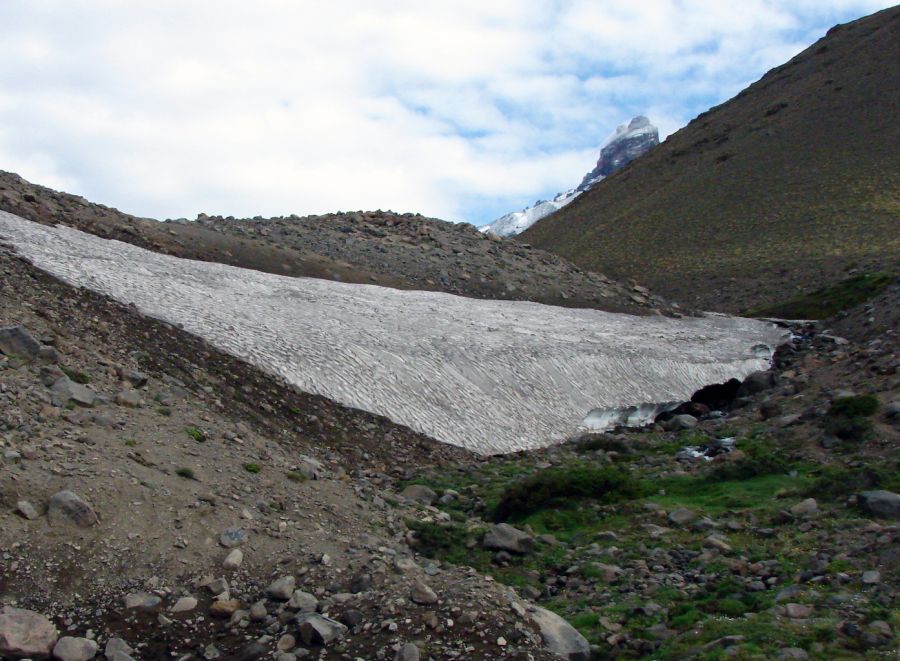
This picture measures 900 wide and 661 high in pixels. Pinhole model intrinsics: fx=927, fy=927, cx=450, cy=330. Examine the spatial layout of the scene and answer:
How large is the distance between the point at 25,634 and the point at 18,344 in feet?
25.5

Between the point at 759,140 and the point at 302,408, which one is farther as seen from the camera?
→ the point at 759,140

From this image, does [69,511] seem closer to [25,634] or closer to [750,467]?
[25,634]

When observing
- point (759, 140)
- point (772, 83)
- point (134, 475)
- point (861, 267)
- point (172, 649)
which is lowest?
point (172, 649)

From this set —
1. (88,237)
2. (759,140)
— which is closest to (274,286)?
(88,237)

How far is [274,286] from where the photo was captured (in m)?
32.7

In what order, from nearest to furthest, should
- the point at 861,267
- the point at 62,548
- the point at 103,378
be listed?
the point at 62,548 < the point at 103,378 < the point at 861,267

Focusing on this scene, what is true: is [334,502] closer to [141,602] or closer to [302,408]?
[141,602]

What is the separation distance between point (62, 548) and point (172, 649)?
2.13 metres

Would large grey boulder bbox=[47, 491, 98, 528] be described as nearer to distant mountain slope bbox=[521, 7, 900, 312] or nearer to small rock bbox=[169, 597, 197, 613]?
small rock bbox=[169, 597, 197, 613]

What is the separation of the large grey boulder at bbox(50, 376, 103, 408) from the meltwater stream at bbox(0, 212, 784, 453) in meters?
6.95

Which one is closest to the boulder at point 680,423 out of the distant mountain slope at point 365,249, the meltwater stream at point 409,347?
the meltwater stream at point 409,347

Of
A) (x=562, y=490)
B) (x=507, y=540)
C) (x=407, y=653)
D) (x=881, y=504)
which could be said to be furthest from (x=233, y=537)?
(x=881, y=504)

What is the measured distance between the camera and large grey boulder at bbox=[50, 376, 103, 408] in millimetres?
15883

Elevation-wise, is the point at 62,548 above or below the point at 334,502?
below
